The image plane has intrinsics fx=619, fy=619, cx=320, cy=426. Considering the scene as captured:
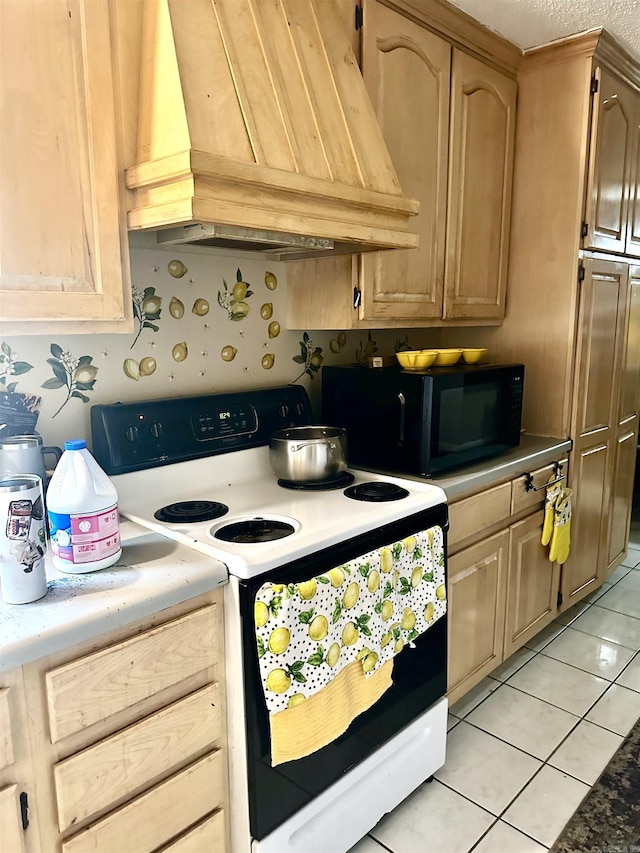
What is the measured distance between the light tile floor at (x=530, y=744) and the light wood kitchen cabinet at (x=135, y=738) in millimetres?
661

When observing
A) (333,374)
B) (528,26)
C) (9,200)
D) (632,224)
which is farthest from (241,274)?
(632,224)

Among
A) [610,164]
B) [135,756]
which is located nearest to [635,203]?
[610,164]

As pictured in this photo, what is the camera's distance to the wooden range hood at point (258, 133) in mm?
1221

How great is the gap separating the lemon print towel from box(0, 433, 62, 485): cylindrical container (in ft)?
1.89

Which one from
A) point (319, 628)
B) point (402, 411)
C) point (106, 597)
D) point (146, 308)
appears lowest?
point (319, 628)

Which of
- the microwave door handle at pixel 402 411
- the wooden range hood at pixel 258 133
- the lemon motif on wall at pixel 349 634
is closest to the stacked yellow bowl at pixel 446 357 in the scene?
the microwave door handle at pixel 402 411

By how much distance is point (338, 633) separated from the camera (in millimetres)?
1365

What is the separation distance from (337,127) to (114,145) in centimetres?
56

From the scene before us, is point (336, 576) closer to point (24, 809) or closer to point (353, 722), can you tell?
point (353, 722)

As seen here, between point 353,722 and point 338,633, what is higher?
point 338,633

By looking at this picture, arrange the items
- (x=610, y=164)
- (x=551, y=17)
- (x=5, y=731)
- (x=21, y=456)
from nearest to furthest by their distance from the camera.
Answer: (x=5, y=731), (x=21, y=456), (x=551, y=17), (x=610, y=164)

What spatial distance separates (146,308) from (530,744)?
1.77 metres

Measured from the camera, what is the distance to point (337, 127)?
1.53 metres

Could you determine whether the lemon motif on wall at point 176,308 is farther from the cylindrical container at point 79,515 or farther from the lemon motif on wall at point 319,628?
the lemon motif on wall at point 319,628
